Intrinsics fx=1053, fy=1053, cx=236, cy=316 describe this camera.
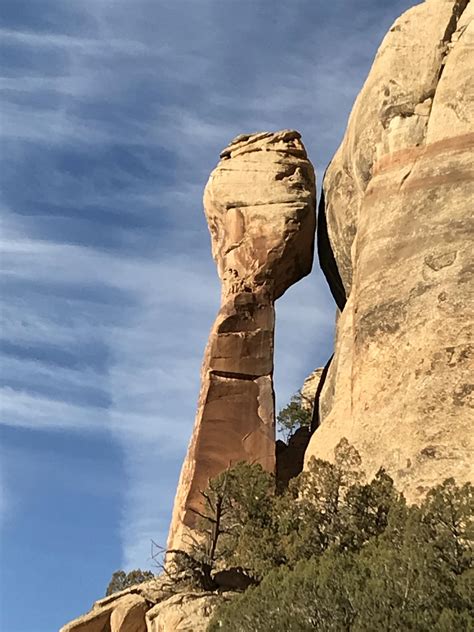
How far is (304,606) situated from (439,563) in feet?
→ 8.03

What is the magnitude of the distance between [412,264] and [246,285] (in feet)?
34.5

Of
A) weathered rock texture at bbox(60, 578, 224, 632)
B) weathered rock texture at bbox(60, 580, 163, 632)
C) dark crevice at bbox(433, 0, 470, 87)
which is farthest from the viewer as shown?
dark crevice at bbox(433, 0, 470, 87)

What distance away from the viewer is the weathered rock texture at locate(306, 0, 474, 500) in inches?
925

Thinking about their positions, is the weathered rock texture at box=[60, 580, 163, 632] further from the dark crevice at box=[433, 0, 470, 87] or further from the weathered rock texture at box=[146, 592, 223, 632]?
the dark crevice at box=[433, 0, 470, 87]

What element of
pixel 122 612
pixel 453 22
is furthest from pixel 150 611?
pixel 453 22

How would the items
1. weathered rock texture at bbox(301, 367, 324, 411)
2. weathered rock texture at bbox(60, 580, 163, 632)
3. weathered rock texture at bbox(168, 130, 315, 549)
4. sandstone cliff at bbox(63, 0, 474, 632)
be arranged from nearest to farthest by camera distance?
weathered rock texture at bbox(60, 580, 163, 632)
sandstone cliff at bbox(63, 0, 474, 632)
weathered rock texture at bbox(168, 130, 315, 549)
weathered rock texture at bbox(301, 367, 324, 411)

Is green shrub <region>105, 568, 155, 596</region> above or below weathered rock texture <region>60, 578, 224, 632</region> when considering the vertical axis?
above

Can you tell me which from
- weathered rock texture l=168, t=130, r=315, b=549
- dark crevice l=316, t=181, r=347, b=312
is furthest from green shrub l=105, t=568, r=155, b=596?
dark crevice l=316, t=181, r=347, b=312

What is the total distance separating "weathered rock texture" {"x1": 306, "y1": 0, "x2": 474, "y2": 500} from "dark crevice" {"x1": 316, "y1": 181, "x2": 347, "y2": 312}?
242 centimetres

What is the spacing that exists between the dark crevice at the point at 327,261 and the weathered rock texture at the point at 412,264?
2421mm

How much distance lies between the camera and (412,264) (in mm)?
26281

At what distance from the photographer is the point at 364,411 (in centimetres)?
2536

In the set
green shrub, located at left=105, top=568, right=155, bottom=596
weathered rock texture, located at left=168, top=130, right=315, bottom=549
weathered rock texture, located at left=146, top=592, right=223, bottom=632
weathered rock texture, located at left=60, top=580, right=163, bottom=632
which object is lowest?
weathered rock texture, located at left=146, top=592, right=223, bottom=632

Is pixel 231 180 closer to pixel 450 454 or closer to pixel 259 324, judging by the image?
pixel 259 324
